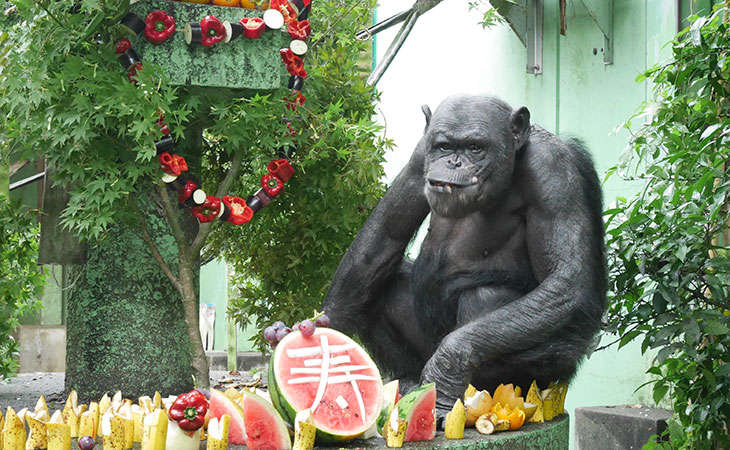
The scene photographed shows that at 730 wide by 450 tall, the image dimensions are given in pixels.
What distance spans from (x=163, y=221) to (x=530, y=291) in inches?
74.6

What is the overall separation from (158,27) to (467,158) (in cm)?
149

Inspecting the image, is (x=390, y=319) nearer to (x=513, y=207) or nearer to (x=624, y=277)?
(x=513, y=207)

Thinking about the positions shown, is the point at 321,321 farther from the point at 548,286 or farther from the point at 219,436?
the point at 548,286

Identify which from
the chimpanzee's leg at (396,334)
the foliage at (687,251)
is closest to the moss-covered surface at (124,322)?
the chimpanzee's leg at (396,334)

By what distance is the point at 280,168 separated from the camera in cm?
432

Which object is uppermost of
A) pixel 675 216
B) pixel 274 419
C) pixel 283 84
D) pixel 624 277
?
pixel 283 84

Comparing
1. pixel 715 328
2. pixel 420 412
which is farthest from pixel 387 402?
pixel 715 328

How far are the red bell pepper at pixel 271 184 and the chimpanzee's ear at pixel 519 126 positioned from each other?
1.29 meters

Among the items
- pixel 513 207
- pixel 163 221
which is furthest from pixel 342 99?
pixel 513 207

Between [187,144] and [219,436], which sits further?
[187,144]

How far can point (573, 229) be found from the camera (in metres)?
3.36

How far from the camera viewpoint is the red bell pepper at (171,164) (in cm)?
398

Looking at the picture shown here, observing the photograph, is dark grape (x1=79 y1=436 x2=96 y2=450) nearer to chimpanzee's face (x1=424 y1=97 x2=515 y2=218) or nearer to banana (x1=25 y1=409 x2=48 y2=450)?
banana (x1=25 y1=409 x2=48 y2=450)

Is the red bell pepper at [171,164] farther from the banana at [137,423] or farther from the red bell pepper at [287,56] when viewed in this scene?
the banana at [137,423]
